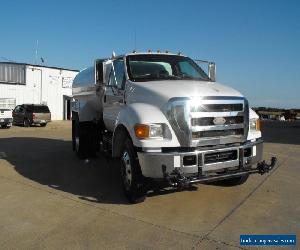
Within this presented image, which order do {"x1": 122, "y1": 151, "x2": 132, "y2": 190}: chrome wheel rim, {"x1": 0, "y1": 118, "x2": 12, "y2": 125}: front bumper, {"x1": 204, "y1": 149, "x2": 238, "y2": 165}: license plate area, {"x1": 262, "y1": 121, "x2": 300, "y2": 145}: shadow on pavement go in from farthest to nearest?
{"x1": 0, "y1": 118, "x2": 12, "y2": 125}: front bumper → {"x1": 262, "y1": 121, "x2": 300, "y2": 145}: shadow on pavement → {"x1": 122, "y1": 151, "x2": 132, "y2": 190}: chrome wheel rim → {"x1": 204, "y1": 149, "x2": 238, "y2": 165}: license plate area

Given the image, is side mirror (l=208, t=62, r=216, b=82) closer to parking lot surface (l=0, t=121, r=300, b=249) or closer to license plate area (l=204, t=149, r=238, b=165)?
parking lot surface (l=0, t=121, r=300, b=249)

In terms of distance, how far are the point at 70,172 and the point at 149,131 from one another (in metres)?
3.76

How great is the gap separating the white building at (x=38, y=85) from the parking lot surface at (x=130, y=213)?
26559mm

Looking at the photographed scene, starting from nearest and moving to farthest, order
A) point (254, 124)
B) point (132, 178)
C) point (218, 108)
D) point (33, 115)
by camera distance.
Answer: point (218, 108) < point (132, 178) < point (254, 124) < point (33, 115)

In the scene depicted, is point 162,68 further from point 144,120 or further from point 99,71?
point 144,120

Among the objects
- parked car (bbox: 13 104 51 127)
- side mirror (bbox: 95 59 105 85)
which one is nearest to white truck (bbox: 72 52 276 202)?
side mirror (bbox: 95 59 105 85)

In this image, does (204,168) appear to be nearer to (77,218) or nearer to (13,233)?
(77,218)

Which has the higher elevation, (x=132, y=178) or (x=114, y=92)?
(x=114, y=92)

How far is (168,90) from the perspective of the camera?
20.5 feet

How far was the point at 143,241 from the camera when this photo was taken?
15.5ft

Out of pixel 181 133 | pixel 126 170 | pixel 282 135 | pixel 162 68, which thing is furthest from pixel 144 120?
pixel 282 135

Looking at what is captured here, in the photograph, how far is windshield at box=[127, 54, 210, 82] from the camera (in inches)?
284

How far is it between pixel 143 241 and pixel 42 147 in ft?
31.0

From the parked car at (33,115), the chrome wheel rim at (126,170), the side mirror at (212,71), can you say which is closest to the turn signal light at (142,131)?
the chrome wheel rim at (126,170)
